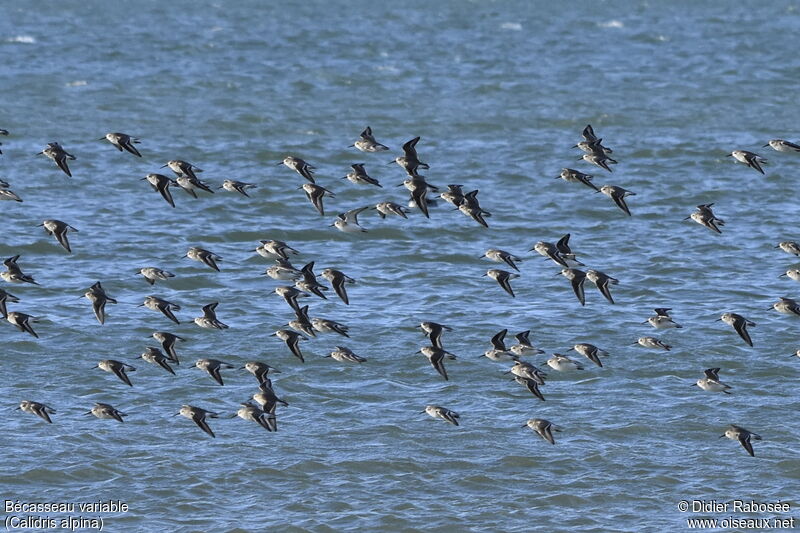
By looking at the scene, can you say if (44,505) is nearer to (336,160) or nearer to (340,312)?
(340,312)

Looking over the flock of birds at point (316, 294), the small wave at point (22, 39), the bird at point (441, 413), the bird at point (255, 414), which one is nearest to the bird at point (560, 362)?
the flock of birds at point (316, 294)

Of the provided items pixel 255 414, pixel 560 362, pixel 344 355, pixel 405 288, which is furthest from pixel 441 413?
pixel 405 288

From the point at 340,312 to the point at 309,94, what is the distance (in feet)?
94.5

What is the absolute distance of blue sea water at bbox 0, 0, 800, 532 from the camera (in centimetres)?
2364

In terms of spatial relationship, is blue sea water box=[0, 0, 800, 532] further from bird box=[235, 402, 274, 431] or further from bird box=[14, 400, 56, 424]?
bird box=[235, 402, 274, 431]

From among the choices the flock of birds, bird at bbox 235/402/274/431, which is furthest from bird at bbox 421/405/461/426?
bird at bbox 235/402/274/431

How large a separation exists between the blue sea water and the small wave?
3.91 meters

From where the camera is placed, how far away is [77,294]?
33.1 metres

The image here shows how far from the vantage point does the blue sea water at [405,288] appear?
23641 millimetres

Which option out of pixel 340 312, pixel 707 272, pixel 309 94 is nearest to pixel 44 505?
pixel 340 312

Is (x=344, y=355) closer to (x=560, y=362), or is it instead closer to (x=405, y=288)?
(x=560, y=362)

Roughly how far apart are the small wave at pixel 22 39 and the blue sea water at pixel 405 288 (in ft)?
12.8

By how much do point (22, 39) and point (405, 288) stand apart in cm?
4742

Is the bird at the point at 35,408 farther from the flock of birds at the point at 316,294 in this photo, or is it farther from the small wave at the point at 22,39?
the small wave at the point at 22,39
